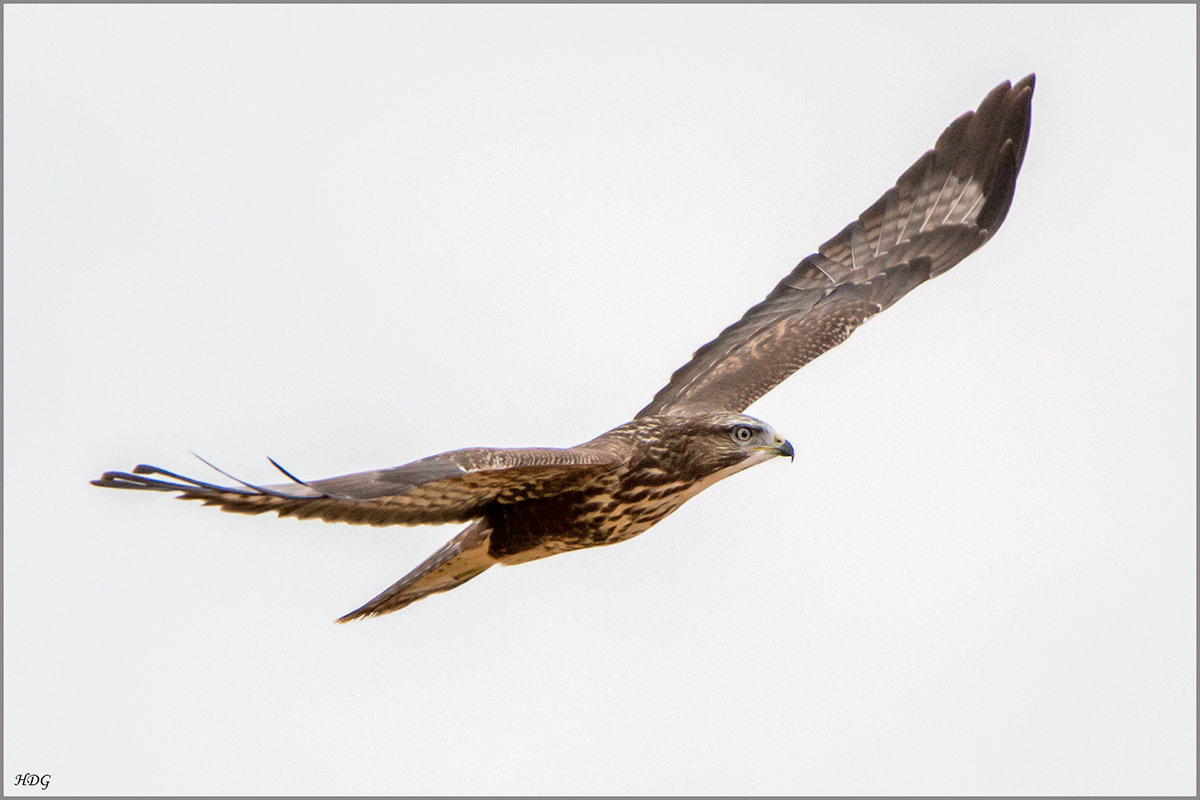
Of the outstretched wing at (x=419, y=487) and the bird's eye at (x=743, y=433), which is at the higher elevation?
the bird's eye at (x=743, y=433)

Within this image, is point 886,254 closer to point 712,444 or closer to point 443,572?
point 712,444

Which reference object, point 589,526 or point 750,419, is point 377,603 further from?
point 750,419

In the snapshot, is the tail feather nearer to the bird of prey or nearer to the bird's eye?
the bird of prey

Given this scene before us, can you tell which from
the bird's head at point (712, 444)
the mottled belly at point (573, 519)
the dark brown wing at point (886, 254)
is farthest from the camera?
the dark brown wing at point (886, 254)

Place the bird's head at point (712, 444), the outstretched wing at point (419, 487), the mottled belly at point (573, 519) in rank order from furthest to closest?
the bird's head at point (712, 444) → the mottled belly at point (573, 519) → the outstretched wing at point (419, 487)

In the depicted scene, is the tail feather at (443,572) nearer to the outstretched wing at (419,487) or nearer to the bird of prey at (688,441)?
the bird of prey at (688,441)

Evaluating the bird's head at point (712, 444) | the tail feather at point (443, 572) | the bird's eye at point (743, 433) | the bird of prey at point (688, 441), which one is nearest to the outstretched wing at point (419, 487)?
the bird of prey at point (688, 441)
